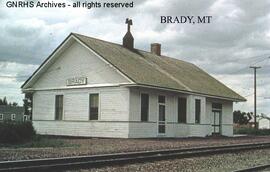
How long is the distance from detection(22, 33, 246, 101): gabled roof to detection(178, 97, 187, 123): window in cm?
97

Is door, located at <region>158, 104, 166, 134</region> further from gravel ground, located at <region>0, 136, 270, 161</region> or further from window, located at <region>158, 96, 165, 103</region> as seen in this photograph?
gravel ground, located at <region>0, 136, 270, 161</region>

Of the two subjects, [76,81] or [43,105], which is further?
[43,105]

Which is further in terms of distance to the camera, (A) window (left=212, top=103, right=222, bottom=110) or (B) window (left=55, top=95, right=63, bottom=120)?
(A) window (left=212, top=103, right=222, bottom=110)

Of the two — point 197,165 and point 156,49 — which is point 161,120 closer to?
point 156,49

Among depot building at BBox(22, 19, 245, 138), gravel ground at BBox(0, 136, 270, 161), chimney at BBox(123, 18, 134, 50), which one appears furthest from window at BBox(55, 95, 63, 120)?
gravel ground at BBox(0, 136, 270, 161)

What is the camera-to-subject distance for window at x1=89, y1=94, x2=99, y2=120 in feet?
94.8

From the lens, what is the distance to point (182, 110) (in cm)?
3172

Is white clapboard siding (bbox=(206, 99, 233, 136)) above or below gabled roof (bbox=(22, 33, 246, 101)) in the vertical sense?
below

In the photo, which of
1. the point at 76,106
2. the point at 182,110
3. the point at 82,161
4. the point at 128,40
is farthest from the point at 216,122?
the point at 82,161

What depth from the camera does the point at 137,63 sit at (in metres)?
30.9

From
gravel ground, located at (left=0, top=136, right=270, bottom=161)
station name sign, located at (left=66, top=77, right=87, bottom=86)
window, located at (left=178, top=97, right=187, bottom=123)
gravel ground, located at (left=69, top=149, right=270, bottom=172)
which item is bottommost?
gravel ground, located at (left=69, top=149, right=270, bottom=172)

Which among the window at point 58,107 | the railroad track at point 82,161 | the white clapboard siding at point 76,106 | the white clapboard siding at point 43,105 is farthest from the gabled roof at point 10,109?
the railroad track at point 82,161

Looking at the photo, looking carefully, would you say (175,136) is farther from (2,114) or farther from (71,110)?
(2,114)

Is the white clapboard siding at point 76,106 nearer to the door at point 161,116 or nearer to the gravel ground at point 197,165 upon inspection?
the door at point 161,116
